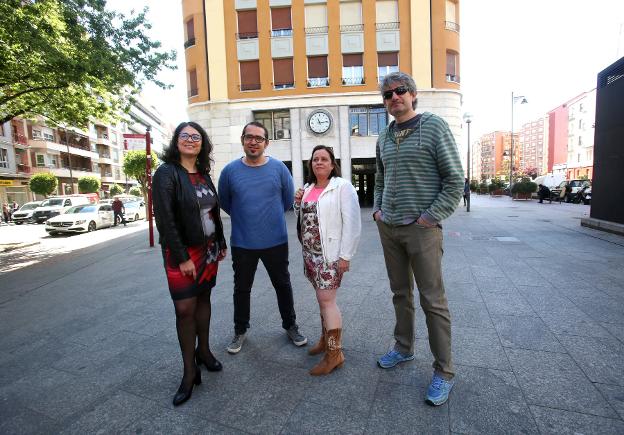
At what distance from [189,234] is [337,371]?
1.53m

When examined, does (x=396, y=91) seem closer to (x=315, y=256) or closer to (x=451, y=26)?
(x=315, y=256)

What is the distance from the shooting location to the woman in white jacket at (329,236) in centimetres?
260

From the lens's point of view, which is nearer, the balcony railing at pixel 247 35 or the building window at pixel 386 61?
the building window at pixel 386 61

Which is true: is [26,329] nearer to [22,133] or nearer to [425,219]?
[425,219]

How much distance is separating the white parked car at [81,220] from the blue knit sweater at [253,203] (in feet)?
54.9

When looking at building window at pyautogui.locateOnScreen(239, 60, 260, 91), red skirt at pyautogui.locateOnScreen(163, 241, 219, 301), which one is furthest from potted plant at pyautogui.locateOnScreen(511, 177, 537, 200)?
red skirt at pyautogui.locateOnScreen(163, 241, 219, 301)

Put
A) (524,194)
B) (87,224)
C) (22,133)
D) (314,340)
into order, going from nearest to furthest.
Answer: (314,340)
(87,224)
(524,194)
(22,133)

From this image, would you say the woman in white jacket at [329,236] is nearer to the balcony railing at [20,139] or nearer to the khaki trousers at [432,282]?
the khaki trousers at [432,282]

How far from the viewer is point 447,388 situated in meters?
2.26

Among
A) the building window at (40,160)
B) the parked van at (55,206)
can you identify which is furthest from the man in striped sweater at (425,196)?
the building window at (40,160)

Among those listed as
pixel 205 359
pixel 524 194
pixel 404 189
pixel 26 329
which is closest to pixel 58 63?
pixel 26 329

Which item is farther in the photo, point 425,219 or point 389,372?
point 389,372

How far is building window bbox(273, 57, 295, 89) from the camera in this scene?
813 inches

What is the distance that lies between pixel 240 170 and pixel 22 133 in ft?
163
